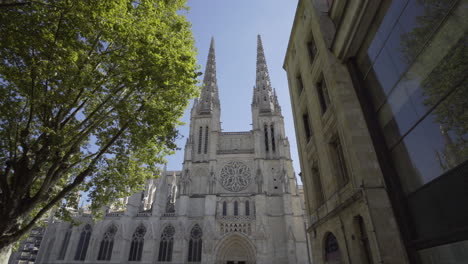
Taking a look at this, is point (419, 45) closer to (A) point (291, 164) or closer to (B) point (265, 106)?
(A) point (291, 164)

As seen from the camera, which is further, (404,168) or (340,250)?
(340,250)

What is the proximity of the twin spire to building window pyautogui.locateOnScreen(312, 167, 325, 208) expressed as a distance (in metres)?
27.4

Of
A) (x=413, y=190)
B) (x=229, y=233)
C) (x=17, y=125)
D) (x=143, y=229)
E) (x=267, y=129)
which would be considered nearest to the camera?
(x=413, y=190)

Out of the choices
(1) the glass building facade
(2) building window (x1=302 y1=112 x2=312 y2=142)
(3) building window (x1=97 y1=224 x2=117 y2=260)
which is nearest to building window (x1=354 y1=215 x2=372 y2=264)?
(1) the glass building facade

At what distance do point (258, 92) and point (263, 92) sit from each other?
85cm

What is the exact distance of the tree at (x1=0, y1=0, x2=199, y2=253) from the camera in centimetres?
630

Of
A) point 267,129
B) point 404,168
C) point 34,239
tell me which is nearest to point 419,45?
point 404,168

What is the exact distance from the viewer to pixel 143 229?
3123cm

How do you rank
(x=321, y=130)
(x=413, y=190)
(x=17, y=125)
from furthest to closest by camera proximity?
(x=321, y=130)
(x=17, y=125)
(x=413, y=190)

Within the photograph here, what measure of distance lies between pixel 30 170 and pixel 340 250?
9.62m

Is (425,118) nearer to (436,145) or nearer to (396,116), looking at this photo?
(436,145)

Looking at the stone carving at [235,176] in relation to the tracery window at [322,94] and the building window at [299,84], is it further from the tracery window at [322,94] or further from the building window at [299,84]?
the tracery window at [322,94]

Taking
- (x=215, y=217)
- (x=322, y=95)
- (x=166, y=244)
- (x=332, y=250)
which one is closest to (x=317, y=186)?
(x=332, y=250)

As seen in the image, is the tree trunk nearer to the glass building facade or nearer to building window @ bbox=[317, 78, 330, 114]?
the glass building facade
